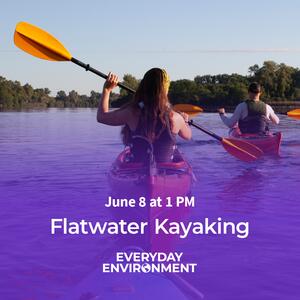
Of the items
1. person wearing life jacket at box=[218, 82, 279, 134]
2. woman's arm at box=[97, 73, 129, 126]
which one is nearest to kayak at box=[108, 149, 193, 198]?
woman's arm at box=[97, 73, 129, 126]

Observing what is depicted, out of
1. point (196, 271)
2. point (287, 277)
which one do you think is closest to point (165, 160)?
point (196, 271)

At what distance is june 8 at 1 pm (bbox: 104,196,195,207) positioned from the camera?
14.1 ft

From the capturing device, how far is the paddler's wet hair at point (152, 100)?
15.2 feet

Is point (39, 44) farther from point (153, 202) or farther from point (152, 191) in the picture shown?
point (153, 202)

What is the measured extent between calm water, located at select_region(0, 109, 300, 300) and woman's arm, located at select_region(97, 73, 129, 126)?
1.13 m

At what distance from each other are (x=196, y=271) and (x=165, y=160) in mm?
1358

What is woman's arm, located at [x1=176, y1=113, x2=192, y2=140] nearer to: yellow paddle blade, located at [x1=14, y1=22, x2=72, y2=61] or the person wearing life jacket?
yellow paddle blade, located at [x1=14, y1=22, x2=72, y2=61]

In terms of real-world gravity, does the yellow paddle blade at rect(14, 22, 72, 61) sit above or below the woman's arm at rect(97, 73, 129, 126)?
above

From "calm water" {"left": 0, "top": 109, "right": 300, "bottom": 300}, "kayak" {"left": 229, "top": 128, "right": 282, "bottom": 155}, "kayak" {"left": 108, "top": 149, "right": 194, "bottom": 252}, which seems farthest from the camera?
"kayak" {"left": 229, "top": 128, "right": 282, "bottom": 155}

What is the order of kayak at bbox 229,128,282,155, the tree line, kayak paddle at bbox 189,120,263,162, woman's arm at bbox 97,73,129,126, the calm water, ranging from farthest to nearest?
1. the tree line
2. kayak at bbox 229,128,282,155
3. kayak paddle at bbox 189,120,263,162
4. woman's arm at bbox 97,73,129,126
5. the calm water

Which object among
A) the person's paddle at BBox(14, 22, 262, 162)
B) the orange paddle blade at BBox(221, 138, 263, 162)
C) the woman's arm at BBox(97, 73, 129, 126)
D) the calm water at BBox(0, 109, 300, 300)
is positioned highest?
the person's paddle at BBox(14, 22, 262, 162)

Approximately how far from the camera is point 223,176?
28.1 ft

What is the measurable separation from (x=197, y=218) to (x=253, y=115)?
513 cm

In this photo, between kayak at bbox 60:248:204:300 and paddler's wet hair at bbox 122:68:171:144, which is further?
paddler's wet hair at bbox 122:68:171:144
